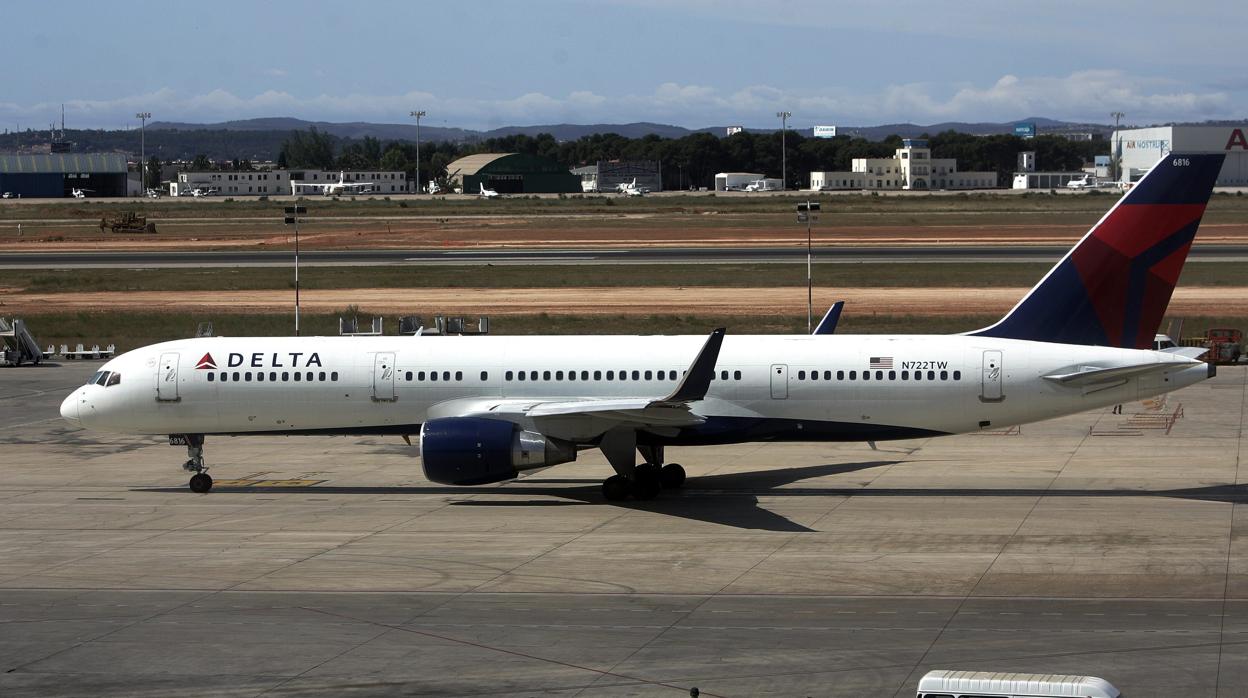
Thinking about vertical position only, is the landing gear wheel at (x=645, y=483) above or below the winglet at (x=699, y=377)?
below

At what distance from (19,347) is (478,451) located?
3998cm

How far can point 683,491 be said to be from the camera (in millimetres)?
34031

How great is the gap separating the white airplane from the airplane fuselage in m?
0.05

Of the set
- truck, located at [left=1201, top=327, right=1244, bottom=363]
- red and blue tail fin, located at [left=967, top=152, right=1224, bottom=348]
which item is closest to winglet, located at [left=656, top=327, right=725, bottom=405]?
red and blue tail fin, located at [left=967, top=152, right=1224, bottom=348]

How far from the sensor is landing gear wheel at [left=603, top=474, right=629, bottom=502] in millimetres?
32750

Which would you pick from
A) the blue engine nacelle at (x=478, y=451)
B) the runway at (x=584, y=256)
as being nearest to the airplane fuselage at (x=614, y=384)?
the blue engine nacelle at (x=478, y=451)

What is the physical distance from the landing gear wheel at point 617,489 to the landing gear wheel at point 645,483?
206 mm

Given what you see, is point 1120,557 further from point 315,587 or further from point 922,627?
point 315,587

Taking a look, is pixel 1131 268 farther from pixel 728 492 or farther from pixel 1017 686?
pixel 1017 686

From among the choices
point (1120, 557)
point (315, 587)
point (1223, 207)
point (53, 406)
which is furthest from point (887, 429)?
point (1223, 207)

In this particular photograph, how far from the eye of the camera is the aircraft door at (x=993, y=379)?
1257 inches

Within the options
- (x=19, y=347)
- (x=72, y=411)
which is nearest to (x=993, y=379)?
(x=72, y=411)

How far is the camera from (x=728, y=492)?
33812mm

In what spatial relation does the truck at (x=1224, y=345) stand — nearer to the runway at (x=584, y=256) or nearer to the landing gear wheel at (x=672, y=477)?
the landing gear wheel at (x=672, y=477)
